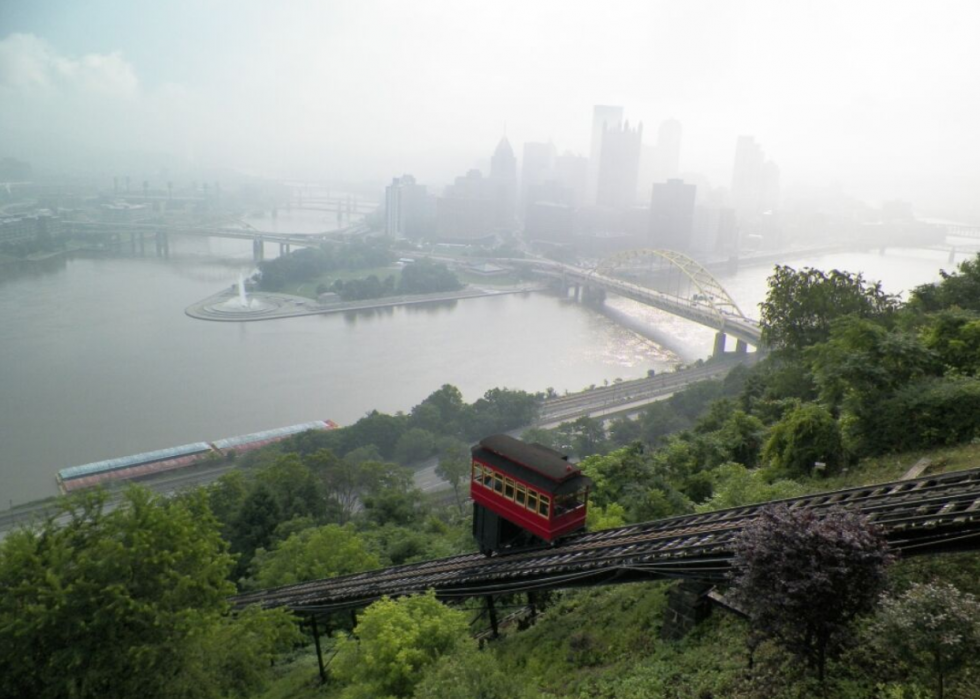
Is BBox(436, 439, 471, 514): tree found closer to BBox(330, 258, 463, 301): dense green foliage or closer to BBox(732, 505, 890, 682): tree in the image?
BBox(732, 505, 890, 682): tree

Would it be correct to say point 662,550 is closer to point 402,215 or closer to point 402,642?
point 402,642

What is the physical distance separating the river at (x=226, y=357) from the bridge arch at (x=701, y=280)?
1.90 m

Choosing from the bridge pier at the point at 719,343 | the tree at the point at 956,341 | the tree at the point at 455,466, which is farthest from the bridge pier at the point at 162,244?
the tree at the point at 956,341

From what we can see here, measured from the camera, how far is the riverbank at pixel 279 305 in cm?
3538

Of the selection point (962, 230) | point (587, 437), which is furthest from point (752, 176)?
point (587, 437)

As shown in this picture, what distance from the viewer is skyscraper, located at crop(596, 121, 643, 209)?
7088 cm

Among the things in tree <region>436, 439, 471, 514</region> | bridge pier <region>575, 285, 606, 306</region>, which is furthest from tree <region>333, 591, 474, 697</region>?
bridge pier <region>575, 285, 606, 306</region>

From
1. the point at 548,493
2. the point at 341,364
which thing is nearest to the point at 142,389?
the point at 341,364

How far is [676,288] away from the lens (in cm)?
4788

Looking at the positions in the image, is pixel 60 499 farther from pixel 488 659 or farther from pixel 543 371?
pixel 543 371

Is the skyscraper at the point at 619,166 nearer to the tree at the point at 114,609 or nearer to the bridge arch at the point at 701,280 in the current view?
the bridge arch at the point at 701,280

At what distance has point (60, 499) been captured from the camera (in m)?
6.12

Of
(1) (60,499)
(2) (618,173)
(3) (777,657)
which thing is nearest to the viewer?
(3) (777,657)

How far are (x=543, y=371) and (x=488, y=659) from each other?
25.8 m
